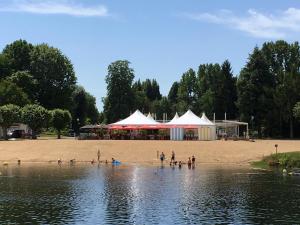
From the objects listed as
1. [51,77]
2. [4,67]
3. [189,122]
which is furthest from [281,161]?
[4,67]

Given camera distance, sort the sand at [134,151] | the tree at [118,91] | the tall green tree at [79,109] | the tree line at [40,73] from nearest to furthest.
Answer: the sand at [134,151] → the tree line at [40,73] → the tree at [118,91] → the tall green tree at [79,109]

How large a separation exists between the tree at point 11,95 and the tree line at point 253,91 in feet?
83.8

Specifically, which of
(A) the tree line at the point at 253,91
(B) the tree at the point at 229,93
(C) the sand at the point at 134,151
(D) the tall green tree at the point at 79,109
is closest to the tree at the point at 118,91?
(A) the tree line at the point at 253,91

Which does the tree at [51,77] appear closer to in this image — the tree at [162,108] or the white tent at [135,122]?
the white tent at [135,122]

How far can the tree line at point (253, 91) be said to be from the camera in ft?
389

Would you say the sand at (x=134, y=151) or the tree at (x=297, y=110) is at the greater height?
the tree at (x=297, y=110)

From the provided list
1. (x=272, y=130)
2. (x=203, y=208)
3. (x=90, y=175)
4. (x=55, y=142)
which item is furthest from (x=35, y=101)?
(x=203, y=208)

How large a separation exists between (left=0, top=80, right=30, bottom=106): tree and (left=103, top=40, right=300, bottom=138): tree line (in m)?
25.5

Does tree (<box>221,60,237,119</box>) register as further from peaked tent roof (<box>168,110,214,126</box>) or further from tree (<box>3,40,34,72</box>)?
tree (<box>3,40,34,72</box>)

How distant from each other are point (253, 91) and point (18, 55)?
58.9m

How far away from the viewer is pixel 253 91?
12112cm

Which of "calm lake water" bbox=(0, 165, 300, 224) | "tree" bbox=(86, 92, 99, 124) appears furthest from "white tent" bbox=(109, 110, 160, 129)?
"tree" bbox=(86, 92, 99, 124)

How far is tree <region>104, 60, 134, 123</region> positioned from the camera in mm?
141500

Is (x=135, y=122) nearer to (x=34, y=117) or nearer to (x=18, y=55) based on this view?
(x=34, y=117)
